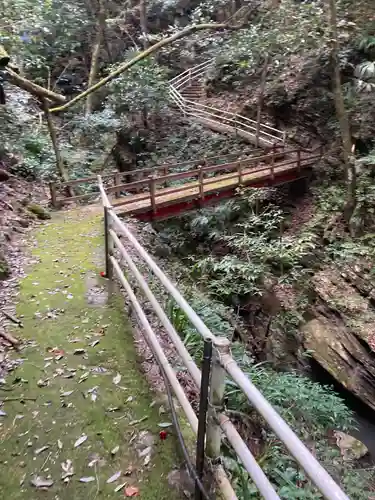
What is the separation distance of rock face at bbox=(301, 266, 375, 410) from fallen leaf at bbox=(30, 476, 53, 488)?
21.9 feet

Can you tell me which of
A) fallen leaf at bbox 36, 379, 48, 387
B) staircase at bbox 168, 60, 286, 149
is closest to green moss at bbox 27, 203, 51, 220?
fallen leaf at bbox 36, 379, 48, 387

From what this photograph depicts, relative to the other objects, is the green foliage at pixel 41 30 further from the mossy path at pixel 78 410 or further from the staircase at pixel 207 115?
the mossy path at pixel 78 410

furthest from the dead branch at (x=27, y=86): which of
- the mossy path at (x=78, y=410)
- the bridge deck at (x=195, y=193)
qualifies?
the mossy path at (x=78, y=410)

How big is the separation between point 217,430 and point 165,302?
9.68ft

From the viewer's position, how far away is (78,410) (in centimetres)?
325

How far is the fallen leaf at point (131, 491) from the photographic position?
2475 mm

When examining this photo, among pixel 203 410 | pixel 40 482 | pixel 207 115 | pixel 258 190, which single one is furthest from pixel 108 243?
pixel 207 115

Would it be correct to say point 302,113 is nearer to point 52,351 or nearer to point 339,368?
point 339,368

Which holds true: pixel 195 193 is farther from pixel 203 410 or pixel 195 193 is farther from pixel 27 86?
pixel 203 410

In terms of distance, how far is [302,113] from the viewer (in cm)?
1625

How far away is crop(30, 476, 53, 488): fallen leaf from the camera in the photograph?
8.54ft

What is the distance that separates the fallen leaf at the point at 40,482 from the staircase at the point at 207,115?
14.8 m

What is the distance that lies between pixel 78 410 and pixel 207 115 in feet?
59.3

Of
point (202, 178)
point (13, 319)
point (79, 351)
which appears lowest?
point (79, 351)
